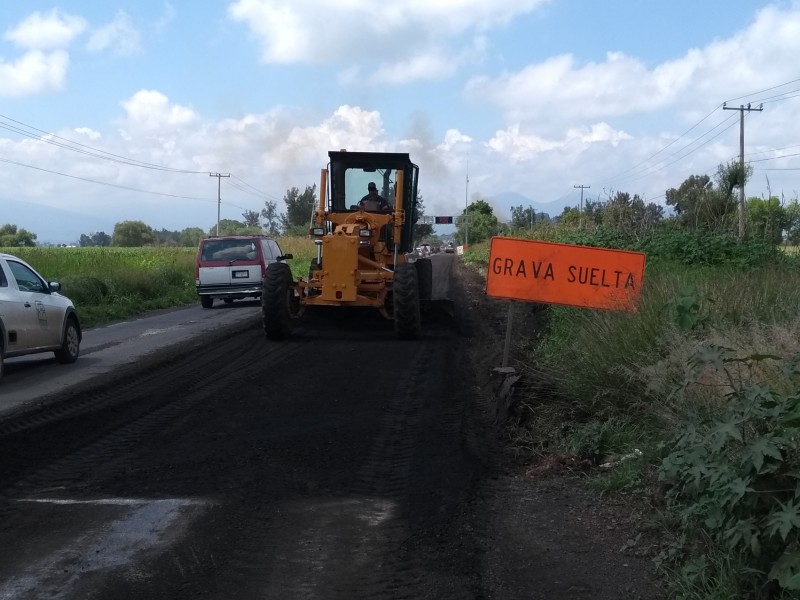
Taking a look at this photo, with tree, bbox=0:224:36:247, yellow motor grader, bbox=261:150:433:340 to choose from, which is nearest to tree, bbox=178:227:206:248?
tree, bbox=0:224:36:247

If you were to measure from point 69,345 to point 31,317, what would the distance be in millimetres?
1319

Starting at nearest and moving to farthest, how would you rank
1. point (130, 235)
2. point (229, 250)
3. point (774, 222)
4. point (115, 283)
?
point (774, 222) < point (229, 250) < point (115, 283) < point (130, 235)

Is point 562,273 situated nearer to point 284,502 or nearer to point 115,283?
point 284,502

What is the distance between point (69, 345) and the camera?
45.2 feet

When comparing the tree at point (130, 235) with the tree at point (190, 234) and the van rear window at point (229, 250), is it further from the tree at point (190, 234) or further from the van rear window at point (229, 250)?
the van rear window at point (229, 250)

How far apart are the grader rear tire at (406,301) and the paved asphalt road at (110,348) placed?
384 centimetres

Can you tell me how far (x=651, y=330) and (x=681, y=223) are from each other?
13760 mm

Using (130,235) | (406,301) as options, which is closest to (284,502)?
(406,301)

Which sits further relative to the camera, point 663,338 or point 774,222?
point 774,222


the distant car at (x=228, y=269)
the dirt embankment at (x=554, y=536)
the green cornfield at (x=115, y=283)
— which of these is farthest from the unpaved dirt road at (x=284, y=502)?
the distant car at (x=228, y=269)

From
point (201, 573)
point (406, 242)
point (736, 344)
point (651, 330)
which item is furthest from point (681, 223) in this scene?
point (201, 573)

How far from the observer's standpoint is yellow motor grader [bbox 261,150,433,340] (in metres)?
15.4

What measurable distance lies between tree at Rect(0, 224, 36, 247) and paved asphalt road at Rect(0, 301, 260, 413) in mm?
61749

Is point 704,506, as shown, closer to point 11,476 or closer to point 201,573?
point 201,573
